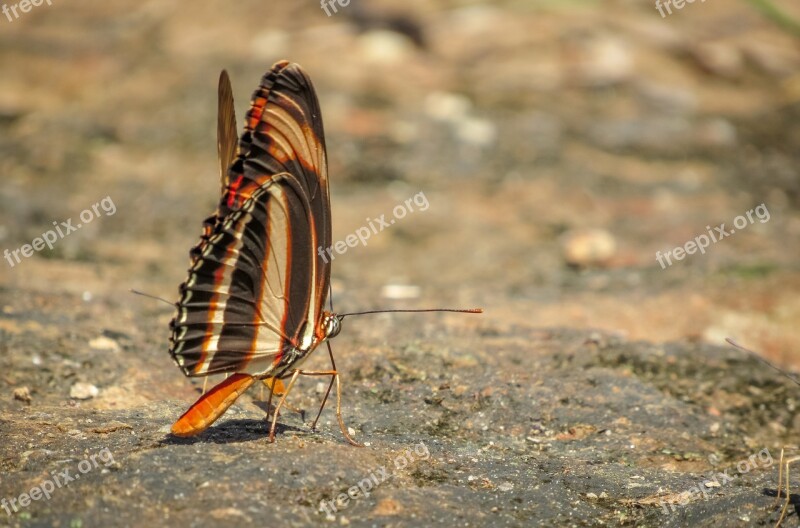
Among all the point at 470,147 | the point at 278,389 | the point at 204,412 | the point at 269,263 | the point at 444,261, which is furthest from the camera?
the point at 470,147

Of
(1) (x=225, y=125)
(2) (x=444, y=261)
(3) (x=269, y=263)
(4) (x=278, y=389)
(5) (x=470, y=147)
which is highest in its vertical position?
(1) (x=225, y=125)

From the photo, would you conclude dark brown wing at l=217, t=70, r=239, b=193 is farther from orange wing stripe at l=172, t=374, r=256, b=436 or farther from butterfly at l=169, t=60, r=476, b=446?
orange wing stripe at l=172, t=374, r=256, b=436

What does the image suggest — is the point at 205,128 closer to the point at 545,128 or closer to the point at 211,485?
the point at 545,128

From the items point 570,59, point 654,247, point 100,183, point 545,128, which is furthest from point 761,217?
point 100,183

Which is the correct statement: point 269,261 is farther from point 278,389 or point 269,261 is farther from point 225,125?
point 225,125

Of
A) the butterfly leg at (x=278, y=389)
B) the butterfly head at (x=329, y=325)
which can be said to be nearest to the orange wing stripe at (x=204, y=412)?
the butterfly leg at (x=278, y=389)

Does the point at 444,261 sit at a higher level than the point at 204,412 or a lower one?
lower

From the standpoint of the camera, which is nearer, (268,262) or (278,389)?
(268,262)

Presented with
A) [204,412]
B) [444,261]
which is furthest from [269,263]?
[444,261]
